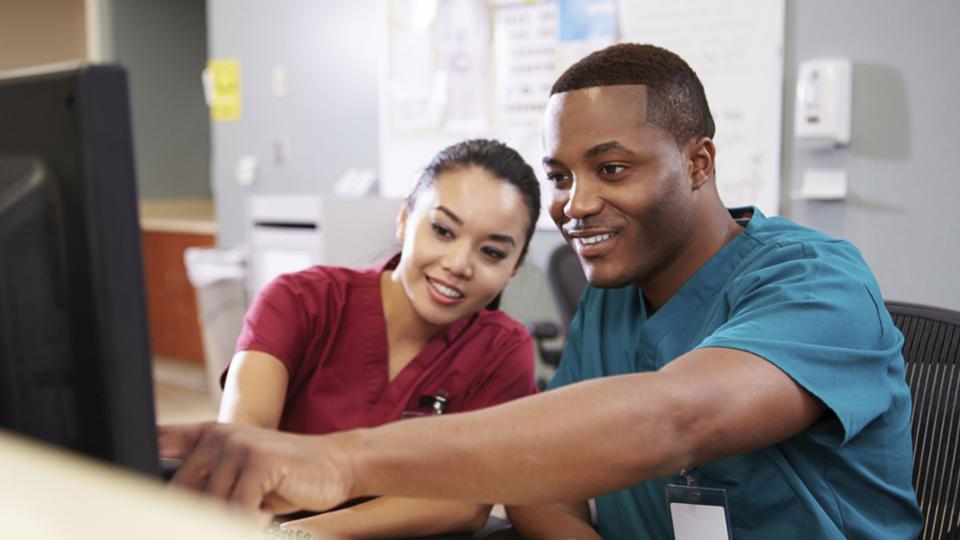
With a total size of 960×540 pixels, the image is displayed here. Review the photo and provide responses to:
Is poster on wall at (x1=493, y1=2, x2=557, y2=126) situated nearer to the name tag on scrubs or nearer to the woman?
the woman

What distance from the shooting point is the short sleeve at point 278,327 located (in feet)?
4.46

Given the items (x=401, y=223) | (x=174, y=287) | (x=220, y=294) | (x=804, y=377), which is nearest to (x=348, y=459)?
(x=804, y=377)

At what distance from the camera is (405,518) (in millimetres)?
1133

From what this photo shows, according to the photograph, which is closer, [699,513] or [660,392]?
[660,392]

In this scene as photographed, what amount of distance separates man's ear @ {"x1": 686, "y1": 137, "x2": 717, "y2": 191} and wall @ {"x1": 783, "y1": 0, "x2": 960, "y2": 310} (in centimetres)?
175

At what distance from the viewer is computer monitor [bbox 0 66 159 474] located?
53cm

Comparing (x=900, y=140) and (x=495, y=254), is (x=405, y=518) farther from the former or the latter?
(x=900, y=140)

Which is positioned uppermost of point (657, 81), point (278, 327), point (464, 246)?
point (657, 81)

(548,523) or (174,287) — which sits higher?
(548,523)

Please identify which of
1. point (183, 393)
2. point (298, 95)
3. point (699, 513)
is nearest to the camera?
point (699, 513)

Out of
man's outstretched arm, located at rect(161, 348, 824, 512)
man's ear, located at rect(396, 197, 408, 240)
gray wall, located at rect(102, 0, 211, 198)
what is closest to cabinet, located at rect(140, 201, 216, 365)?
gray wall, located at rect(102, 0, 211, 198)

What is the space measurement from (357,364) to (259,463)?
78 cm

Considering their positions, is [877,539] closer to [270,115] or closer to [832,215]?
[832,215]

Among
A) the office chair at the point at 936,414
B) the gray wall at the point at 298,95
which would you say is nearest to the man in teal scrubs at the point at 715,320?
the office chair at the point at 936,414
